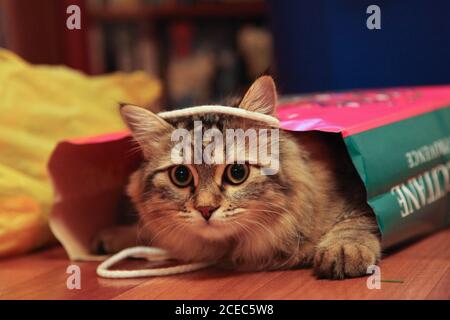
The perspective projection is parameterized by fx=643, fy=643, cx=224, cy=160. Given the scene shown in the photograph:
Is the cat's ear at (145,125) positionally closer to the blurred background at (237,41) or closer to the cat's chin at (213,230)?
the cat's chin at (213,230)

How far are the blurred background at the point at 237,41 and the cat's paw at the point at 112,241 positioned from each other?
438 mm

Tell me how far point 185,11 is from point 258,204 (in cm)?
259

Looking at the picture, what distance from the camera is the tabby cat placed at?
139 centimetres

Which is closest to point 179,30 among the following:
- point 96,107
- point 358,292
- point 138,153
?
point 96,107

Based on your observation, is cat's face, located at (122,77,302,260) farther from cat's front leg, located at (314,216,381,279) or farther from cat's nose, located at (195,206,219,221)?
cat's front leg, located at (314,216,381,279)

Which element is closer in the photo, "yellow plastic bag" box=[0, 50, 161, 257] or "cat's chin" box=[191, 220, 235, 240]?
"cat's chin" box=[191, 220, 235, 240]

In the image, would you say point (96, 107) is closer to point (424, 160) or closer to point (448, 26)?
point (424, 160)

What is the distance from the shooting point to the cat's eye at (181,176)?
1431 millimetres

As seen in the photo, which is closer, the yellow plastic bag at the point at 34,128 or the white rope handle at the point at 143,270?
the white rope handle at the point at 143,270

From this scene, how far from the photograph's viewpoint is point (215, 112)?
4.77 ft

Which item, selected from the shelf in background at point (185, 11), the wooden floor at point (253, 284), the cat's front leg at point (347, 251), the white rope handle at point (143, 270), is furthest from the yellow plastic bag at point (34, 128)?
the shelf in background at point (185, 11)

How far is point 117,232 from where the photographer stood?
5.84ft

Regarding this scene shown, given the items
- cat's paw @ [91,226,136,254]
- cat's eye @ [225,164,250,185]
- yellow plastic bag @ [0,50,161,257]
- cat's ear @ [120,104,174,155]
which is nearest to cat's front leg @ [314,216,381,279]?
cat's eye @ [225,164,250,185]
